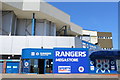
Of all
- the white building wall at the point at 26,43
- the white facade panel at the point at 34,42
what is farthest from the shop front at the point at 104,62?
the white facade panel at the point at 34,42

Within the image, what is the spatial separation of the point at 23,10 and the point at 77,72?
1640 centimetres

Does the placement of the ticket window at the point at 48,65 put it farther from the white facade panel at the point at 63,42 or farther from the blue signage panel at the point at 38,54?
the white facade panel at the point at 63,42

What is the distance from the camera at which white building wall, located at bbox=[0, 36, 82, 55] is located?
1097 inches

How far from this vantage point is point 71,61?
2072 cm

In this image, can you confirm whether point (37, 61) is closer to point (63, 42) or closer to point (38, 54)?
point (38, 54)

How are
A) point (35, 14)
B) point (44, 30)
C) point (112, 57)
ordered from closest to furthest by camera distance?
point (112, 57) < point (35, 14) < point (44, 30)

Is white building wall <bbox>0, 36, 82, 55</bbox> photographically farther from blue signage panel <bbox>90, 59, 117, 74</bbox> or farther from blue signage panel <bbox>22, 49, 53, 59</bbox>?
blue signage panel <bbox>90, 59, 117, 74</bbox>

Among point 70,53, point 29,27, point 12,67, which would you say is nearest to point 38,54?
point 70,53

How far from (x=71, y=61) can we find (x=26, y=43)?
10.5 m

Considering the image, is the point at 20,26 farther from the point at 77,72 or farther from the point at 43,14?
the point at 77,72

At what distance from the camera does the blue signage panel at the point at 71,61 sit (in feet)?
67.4

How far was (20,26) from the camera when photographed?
117 ft

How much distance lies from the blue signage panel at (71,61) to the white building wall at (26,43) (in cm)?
860

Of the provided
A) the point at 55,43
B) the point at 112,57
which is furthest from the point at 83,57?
the point at 55,43
